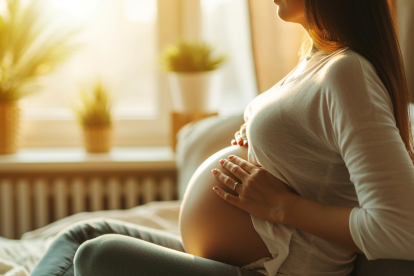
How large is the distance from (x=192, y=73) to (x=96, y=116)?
47 centimetres

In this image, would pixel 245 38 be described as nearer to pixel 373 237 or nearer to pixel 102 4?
pixel 102 4

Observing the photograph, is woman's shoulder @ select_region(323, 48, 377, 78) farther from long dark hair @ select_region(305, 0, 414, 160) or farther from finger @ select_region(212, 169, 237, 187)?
finger @ select_region(212, 169, 237, 187)

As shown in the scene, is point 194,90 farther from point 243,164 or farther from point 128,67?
point 243,164

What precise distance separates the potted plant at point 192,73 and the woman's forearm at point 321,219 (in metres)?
1.25

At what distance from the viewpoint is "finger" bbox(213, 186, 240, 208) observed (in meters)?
0.77

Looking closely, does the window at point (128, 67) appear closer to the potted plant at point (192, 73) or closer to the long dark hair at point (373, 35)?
the potted plant at point (192, 73)

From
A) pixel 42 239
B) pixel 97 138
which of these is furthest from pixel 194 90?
pixel 42 239

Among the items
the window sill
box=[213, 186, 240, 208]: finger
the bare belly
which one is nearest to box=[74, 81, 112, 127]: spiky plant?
the window sill

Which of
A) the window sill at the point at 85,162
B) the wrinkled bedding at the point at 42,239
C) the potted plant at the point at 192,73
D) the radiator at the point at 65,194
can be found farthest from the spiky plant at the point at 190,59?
the wrinkled bedding at the point at 42,239

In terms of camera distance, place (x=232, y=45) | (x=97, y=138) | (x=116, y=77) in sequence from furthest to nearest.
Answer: (x=116, y=77) < (x=232, y=45) < (x=97, y=138)

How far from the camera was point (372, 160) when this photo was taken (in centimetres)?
57

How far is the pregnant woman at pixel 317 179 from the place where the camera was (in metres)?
0.58

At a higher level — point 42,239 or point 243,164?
point 243,164

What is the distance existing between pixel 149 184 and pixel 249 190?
4.42 ft
